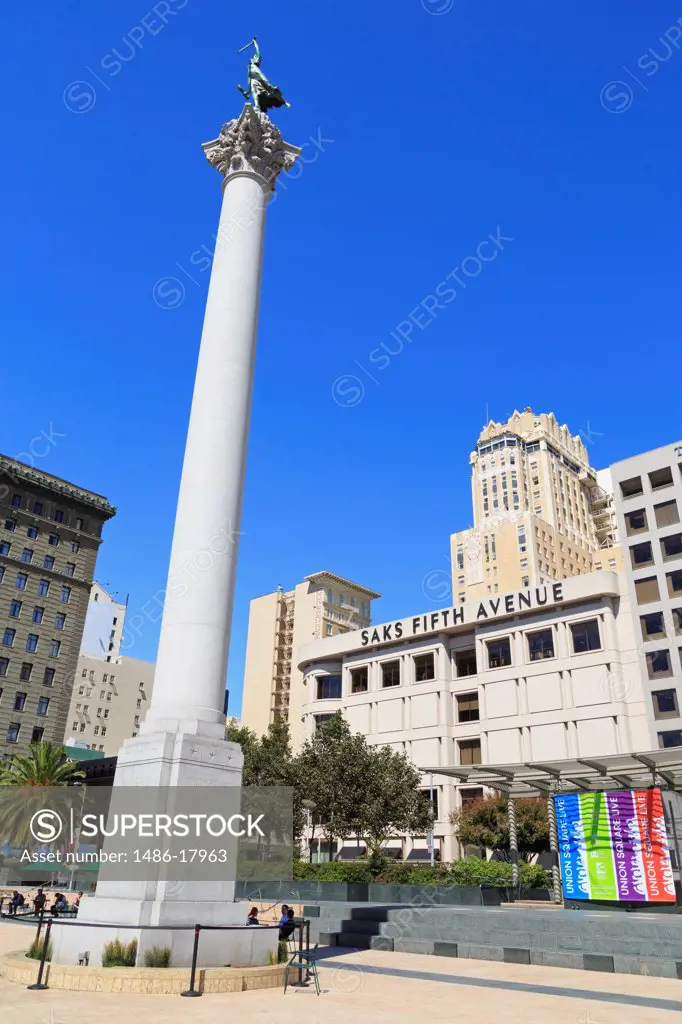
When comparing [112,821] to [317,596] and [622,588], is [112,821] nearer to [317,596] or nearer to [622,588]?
[622,588]

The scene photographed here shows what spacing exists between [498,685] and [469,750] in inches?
268

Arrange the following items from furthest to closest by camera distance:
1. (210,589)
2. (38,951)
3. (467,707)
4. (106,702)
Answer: (106,702) < (467,707) < (210,589) < (38,951)

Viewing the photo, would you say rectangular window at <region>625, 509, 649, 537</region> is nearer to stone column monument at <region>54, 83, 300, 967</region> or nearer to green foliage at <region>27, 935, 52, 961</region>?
stone column monument at <region>54, 83, 300, 967</region>

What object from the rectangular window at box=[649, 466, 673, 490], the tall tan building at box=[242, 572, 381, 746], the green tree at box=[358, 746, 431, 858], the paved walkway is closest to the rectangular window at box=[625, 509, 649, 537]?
the rectangular window at box=[649, 466, 673, 490]

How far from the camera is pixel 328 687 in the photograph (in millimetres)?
81188

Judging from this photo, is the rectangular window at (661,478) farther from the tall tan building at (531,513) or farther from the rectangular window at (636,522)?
the tall tan building at (531,513)

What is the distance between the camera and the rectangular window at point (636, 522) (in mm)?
65188

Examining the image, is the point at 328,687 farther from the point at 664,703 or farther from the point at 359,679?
the point at 664,703

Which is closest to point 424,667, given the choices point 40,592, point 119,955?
point 40,592

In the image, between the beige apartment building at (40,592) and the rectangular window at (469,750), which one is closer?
the rectangular window at (469,750)

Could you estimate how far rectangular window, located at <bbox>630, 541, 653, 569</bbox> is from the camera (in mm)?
64000

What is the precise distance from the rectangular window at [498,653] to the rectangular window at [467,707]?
364cm

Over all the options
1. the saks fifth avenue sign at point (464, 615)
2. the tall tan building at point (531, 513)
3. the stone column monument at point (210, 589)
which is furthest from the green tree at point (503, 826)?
the tall tan building at point (531, 513)

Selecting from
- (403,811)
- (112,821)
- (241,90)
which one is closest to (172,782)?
(112,821)
